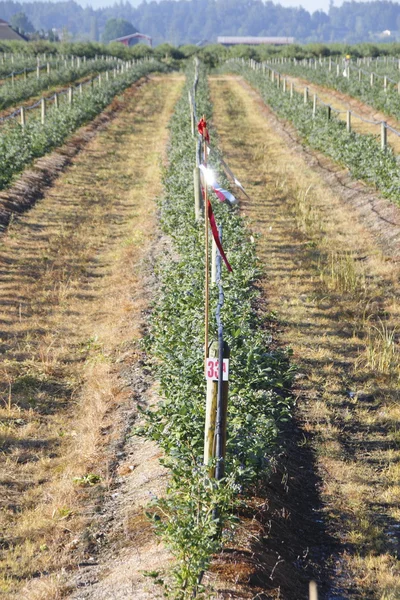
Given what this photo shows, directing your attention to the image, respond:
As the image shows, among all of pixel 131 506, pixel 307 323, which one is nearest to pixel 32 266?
pixel 307 323

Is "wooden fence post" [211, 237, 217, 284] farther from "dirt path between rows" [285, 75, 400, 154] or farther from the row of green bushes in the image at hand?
the row of green bushes

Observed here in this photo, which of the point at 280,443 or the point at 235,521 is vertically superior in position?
the point at 235,521

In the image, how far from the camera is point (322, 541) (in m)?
6.31

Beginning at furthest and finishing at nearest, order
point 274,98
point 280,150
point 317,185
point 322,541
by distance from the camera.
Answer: point 274,98 → point 280,150 → point 317,185 → point 322,541

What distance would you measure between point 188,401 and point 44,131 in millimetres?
17920

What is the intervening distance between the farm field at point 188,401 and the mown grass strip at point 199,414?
3 centimetres

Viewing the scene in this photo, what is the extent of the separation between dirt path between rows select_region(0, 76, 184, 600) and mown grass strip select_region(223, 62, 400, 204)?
181 inches

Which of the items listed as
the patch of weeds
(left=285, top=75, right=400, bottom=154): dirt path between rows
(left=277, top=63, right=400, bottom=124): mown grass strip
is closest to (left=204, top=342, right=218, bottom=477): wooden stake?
the patch of weeds

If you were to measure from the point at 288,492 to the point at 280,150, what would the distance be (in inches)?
764

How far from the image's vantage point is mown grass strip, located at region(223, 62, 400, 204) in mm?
16719

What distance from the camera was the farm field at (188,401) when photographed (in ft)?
19.2

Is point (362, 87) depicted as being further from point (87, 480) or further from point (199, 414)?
point (199, 414)

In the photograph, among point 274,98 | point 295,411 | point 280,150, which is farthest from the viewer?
point 274,98

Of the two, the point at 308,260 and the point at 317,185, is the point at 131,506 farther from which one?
the point at 317,185
